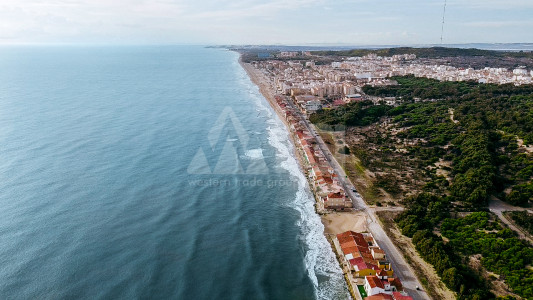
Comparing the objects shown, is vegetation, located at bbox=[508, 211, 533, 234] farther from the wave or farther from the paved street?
the wave

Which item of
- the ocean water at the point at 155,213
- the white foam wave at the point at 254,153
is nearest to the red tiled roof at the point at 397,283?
the ocean water at the point at 155,213

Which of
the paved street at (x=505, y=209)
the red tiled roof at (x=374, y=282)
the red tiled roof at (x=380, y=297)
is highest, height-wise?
the paved street at (x=505, y=209)

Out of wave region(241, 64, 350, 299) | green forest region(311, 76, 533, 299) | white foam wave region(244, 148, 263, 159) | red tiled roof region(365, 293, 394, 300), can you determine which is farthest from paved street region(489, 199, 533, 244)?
white foam wave region(244, 148, 263, 159)

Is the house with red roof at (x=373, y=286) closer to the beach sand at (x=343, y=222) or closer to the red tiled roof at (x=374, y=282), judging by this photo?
the red tiled roof at (x=374, y=282)

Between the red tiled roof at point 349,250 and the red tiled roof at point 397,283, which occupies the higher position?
the red tiled roof at point 349,250

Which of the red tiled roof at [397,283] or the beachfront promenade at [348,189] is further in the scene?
the beachfront promenade at [348,189]

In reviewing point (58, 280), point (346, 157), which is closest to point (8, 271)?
point (58, 280)

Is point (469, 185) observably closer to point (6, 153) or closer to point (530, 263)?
point (530, 263)
